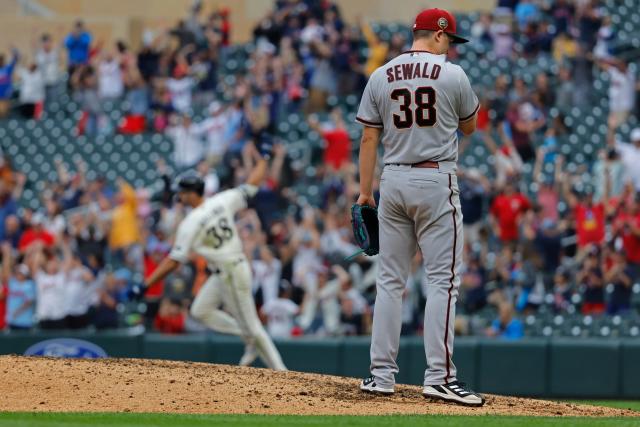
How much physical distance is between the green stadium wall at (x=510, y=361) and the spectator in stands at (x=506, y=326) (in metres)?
0.47

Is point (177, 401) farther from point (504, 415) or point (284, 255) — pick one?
point (284, 255)

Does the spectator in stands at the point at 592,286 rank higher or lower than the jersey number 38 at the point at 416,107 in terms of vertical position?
lower

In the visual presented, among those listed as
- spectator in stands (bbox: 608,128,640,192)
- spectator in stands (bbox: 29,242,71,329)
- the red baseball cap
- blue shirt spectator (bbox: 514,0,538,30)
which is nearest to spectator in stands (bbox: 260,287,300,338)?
spectator in stands (bbox: 29,242,71,329)

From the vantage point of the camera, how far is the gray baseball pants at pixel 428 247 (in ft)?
23.8

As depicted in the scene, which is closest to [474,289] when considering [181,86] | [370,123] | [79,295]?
[79,295]

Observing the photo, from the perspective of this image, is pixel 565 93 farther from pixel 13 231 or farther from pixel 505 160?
pixel 13 231

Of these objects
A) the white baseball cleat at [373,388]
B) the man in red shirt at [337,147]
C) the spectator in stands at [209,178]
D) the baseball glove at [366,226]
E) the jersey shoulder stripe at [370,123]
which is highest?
the man in red shirt at [337,147]

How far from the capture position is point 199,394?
7.55 m

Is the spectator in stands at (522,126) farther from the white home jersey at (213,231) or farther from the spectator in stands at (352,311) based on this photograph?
the white home jersey at (213,231)

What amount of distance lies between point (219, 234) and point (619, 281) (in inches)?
207

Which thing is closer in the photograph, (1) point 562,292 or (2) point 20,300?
(1) point 562,292

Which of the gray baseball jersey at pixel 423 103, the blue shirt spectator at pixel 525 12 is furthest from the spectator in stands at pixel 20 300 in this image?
the gray baseball jersey at pixel 423 103

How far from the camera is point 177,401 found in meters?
7.42

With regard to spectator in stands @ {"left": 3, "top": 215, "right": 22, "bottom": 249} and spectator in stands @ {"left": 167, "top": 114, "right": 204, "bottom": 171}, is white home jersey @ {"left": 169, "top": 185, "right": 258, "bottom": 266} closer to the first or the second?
spectator in stands @ {"left": 3, "top": 215, "right": 22, "bottom": 249}
